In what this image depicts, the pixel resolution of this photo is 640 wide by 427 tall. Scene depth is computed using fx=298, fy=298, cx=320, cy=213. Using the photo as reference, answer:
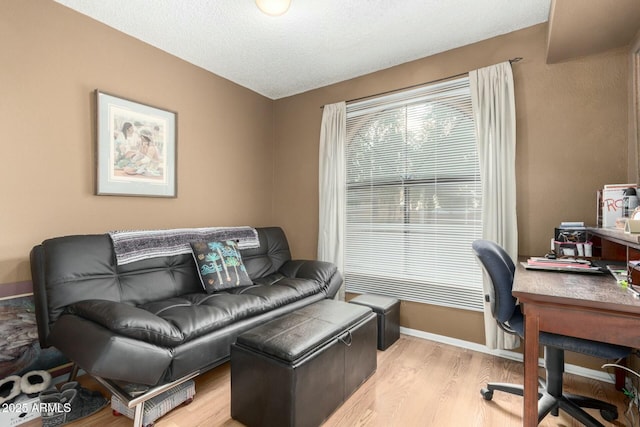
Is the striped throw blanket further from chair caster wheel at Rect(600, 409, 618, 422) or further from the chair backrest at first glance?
chair caster wheel at Rect(600, 409, 618, 422)

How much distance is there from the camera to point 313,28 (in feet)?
7.71

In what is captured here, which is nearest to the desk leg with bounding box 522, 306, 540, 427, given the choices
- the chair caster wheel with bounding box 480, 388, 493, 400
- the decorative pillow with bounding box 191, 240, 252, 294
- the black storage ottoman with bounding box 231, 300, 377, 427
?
the chair caster wheel with bounding box 480, 388, 493, 400

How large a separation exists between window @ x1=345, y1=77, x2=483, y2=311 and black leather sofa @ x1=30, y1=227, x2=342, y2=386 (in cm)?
83

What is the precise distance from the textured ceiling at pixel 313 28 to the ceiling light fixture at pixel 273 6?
0.15 m

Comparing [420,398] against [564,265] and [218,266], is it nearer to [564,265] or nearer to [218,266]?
[564,265]

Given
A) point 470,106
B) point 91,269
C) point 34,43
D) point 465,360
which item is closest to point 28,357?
point 91,269

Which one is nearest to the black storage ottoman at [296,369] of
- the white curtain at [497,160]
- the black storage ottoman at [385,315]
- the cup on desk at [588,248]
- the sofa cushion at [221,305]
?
the sofa cushion at [221,305]

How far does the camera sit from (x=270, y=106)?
12.5 ft

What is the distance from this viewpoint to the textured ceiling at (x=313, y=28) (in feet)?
6.88

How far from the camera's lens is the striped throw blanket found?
212 cm

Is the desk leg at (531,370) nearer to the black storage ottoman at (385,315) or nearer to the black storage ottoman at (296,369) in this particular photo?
the black storage ottoman at (296,369)

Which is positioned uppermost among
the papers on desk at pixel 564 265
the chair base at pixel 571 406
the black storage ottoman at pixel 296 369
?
the papers on desk at pixel 564 265

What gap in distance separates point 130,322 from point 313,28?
7.73ft

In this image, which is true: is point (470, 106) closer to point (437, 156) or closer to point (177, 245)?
point (437, 156)
